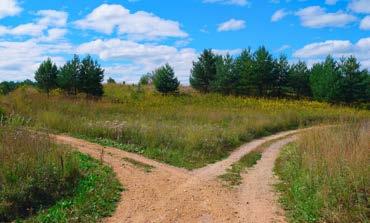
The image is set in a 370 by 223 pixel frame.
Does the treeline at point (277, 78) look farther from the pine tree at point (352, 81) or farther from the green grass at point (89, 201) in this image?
the green grass at point (89, 201)

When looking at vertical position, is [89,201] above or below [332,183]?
below

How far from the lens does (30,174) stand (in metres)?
9.67

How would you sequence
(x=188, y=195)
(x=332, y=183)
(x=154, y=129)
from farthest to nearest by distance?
1. (x=154, y=129)
2. (x=188, y=195)
3. (x=332, y=183)

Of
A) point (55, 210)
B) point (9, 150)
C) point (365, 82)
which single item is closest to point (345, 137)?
point (55, 210)

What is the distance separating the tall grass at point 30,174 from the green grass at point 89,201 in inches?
10.9

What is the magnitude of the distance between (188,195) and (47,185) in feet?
10.2

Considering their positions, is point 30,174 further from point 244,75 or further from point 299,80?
point 299,80

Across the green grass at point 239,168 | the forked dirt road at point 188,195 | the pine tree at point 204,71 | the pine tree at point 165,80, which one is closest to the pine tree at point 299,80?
the pine tree at point 204,71

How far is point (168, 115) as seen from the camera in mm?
28078

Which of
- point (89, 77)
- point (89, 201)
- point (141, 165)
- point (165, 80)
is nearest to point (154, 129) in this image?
point (141, 165)

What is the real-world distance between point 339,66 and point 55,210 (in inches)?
2107

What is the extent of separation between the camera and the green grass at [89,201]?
8.44 meters

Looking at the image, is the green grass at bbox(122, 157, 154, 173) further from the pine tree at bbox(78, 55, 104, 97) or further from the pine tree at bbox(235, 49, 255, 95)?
the pine tree at bbox(235, 49, 255, 95)

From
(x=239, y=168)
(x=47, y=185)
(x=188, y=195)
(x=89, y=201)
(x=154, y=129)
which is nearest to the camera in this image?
(x=89, y=201)
